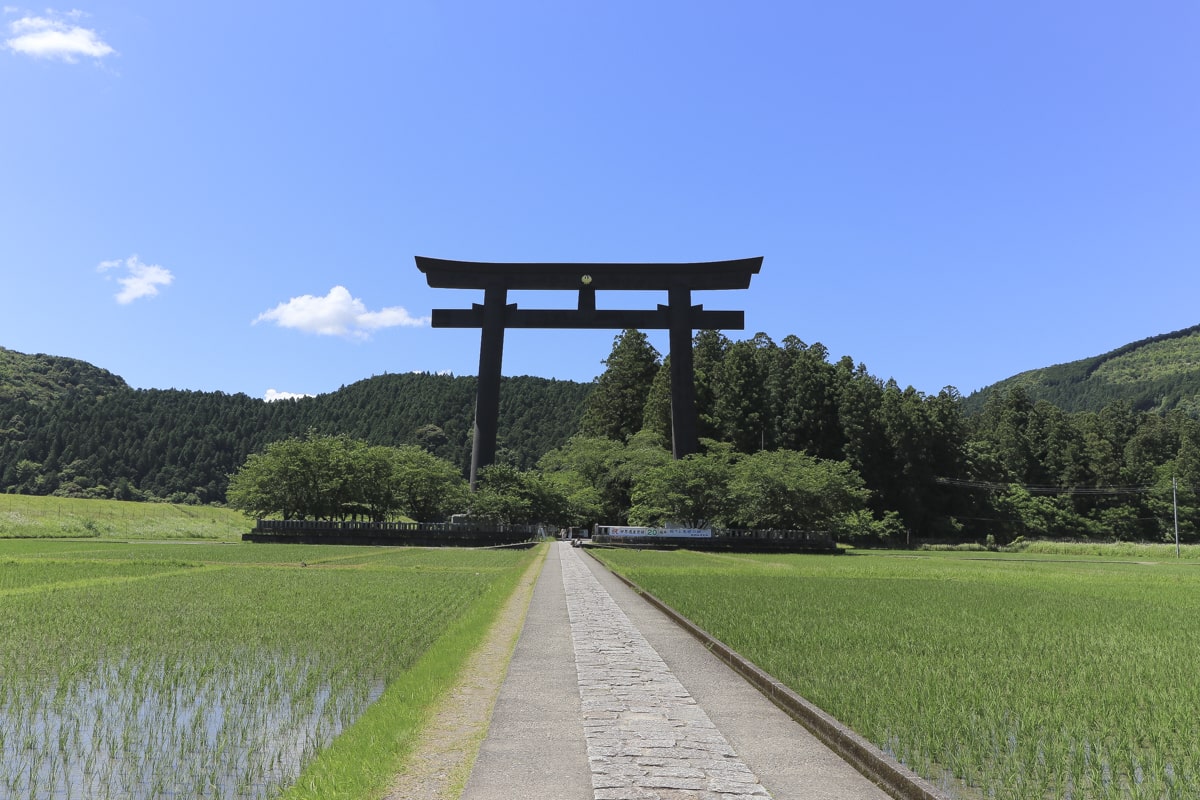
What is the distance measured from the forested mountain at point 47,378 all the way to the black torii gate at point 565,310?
92722mm

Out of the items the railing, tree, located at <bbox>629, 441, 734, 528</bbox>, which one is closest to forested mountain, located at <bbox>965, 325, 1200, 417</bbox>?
tree, located at <bbox>629, 441, 734, 528</bbox>

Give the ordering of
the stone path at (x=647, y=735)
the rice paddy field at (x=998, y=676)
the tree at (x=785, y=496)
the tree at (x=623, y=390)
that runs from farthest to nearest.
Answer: the tree at (x=623, y=390), the tree at (x=785, y=496), the rice paddy field at (x=998, y=676), the stone path at (x=647, y=735)

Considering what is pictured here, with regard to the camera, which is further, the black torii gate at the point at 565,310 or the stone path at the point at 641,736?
the black torii gate at the point at 565,310

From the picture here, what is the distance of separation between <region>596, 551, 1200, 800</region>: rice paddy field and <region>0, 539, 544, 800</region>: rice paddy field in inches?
131

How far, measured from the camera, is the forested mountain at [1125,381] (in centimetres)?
14850

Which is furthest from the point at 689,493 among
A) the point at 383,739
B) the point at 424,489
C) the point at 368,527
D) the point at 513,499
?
the point at 383,739

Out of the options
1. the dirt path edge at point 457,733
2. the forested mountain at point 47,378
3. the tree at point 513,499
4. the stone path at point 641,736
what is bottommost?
the dirt path edge at point 457,733

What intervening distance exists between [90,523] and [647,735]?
165ft

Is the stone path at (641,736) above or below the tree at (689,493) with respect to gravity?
below

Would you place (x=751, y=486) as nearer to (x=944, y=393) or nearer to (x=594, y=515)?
(x=594, y=515)

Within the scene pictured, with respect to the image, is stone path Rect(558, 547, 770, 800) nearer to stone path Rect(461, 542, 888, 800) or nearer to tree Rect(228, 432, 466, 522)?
stone path Rect(461, 542, 888, 800)

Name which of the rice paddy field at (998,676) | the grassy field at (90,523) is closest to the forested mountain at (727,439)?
the grassy field at (90,523)

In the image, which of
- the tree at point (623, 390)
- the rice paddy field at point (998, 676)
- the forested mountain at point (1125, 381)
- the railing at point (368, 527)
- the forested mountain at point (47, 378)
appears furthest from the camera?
the forested mountain at point (1125, 381)

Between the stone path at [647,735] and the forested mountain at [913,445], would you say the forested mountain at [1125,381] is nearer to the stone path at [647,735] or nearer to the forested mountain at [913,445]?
the forested mountain at [913,445]
